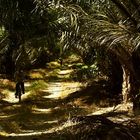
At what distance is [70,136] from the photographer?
10.4 m

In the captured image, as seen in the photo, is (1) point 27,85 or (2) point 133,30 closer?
(2) point 133,30

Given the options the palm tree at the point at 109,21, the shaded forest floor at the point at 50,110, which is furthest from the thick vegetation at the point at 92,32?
the shaded forest floor at the point at 50,110

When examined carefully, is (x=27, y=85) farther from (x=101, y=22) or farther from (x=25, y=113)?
(x=101, y=22)

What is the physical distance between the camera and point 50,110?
18000 millimetres

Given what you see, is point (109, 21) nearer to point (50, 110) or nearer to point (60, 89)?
point (50, 110)

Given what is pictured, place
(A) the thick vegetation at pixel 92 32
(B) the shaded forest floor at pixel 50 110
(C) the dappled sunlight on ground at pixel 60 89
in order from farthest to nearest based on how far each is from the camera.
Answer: (C) the dappled sunlight on ground at pixel 60 89
(B) the shaded forest floor at pixel 50 110
(A) the thick vegetation at pixel 92 32

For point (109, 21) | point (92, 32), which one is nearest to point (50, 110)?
point (92, 32)

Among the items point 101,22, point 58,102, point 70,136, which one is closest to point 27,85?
point 58,102

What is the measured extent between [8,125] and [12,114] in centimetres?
249

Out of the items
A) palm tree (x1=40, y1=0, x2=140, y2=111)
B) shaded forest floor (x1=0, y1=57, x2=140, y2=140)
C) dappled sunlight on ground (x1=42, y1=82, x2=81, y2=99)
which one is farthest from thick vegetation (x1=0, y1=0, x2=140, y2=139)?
dappled sunlight on ground (x1=42, y1=82, x2=81, y2=99)

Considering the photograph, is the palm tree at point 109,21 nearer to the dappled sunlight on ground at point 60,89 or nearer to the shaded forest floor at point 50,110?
the shaded forest floor at point 50,110

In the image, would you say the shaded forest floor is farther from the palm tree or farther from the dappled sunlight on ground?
the palm tree

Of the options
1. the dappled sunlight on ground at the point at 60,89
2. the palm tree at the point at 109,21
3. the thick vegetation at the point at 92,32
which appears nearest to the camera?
the palm tree at the point at 109,21

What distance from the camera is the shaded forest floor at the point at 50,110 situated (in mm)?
12330
